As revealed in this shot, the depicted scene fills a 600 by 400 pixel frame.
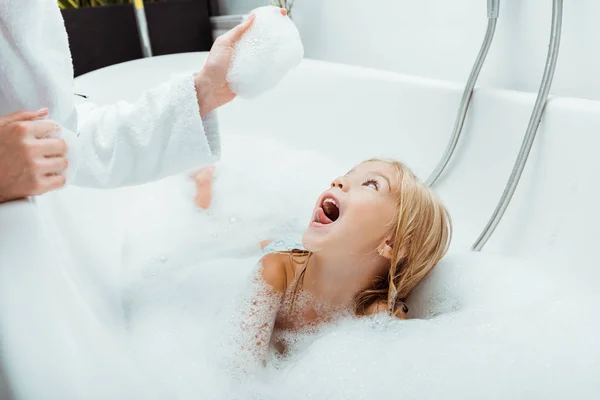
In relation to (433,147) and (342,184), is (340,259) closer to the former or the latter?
(342,184)

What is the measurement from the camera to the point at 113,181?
2.60 feet

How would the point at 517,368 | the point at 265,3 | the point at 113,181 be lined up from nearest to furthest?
1. the point at 517,368
2. the point at 113,181
3. the point at 265,3

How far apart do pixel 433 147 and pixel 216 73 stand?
0.57 meters

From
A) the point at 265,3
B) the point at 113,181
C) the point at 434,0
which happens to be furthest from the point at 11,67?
the point at 265,3

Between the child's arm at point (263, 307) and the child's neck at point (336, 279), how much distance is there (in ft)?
0.16

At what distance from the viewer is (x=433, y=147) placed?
1.18 metres

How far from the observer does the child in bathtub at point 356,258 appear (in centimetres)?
80

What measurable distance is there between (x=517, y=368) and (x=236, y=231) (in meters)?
0.71

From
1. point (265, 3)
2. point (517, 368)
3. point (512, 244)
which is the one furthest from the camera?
point (265, 3)

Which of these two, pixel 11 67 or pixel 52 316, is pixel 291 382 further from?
pixel 11 67

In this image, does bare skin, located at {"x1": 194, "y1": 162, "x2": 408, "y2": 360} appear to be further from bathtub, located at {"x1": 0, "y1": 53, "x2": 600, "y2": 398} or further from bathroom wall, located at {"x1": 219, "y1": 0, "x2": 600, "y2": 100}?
bathroom wall, located at {"x1": 219, "y1": 0, "x2": 600, "y2": 100}

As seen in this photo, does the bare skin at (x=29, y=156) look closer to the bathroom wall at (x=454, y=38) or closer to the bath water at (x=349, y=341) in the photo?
the bath water at (x=349, y=341)

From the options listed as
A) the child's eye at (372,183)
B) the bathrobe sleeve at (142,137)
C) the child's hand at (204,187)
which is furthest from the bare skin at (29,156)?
the child's hand at (204,187)

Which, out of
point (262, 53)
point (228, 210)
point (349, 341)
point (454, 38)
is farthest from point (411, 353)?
point (454, 38)
